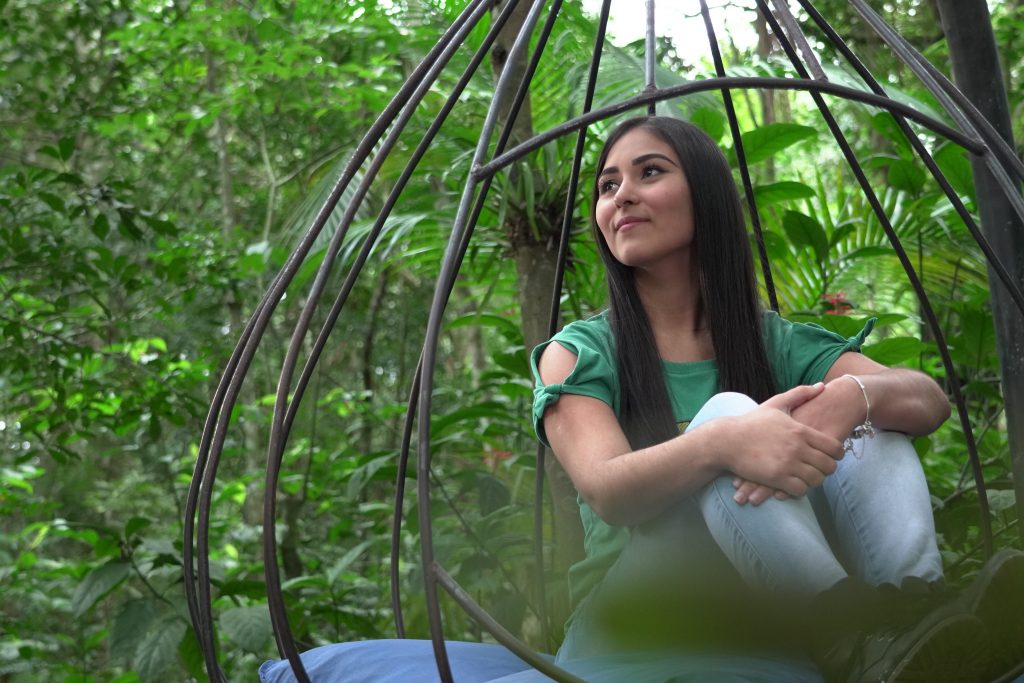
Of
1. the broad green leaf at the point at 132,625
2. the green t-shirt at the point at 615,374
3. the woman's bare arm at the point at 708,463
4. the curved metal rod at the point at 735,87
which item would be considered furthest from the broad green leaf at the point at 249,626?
the curved metal rod at the point at 735,87

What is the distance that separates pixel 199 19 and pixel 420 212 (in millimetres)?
1866

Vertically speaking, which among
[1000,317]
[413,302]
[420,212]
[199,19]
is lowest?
[413,302]

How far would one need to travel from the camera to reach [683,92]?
91cm

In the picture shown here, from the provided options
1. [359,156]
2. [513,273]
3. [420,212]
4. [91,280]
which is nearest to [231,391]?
[359,156]

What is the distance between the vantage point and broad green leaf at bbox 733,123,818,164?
Answer: 6.29ft

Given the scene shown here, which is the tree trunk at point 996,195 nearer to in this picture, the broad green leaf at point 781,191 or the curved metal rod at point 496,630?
the broad green leaf at point 781,191

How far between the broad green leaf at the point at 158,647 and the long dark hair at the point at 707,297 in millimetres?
1009

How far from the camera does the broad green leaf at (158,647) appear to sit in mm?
1794

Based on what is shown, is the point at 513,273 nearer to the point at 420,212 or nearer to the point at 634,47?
the point at 420,212

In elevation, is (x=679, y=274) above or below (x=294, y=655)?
above

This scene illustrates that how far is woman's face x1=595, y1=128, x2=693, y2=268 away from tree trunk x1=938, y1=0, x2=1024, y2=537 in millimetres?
405

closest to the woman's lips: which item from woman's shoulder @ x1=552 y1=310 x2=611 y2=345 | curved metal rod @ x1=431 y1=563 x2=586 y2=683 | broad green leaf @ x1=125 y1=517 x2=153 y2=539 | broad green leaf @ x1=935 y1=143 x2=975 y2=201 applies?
woman's shoulder @ x1=552 y1=310 x2=611 y2=345

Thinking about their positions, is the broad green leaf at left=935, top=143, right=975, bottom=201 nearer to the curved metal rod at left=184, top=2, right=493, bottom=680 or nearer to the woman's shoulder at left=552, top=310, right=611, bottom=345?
the woman's shoulder at left=552, top=310, right=611, bottom=345

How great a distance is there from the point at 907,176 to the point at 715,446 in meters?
1.13
